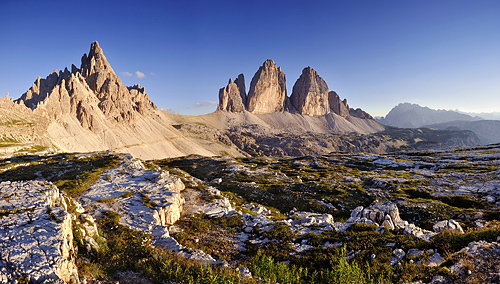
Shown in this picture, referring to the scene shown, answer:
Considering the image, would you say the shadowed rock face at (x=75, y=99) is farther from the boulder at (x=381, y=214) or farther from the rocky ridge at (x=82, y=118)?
the boulder at (x=381, y=214)

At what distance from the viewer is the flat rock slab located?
820 centimetres

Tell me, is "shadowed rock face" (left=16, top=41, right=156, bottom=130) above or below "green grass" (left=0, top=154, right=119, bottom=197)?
above

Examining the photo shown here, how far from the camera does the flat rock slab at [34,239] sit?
8195 mm

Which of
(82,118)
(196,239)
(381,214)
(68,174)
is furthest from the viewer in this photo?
(82,118)

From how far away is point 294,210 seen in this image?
3556 centimetres

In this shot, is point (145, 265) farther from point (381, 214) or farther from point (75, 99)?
point (75, 99)

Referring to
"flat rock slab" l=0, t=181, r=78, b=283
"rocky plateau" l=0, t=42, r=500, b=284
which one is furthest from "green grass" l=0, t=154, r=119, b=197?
"flat rock slab" l=0, t=181, r=78, b=283

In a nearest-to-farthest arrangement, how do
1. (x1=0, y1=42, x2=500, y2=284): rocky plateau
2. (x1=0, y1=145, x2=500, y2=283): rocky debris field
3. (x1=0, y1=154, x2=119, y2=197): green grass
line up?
(x1=0, y1=145, x2=500, y2=283): rocky debris field, (x1=0, y1=42, x2=500, y2=284): rocky plateau, (x1=0, y1=154, x2=119, y2=197): green grass

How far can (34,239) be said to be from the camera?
388 inches

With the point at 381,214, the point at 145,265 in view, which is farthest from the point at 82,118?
the point at 381,214

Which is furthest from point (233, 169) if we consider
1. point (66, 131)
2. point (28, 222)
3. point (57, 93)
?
point (57, 93)

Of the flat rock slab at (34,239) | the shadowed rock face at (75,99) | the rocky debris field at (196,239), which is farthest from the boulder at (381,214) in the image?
the shadowed rock face at (75,99)

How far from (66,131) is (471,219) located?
7456 inches

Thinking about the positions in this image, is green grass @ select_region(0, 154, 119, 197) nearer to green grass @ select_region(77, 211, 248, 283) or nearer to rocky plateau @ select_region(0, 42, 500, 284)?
rocky plateau @ select_region(0, 42, 500, 284)
